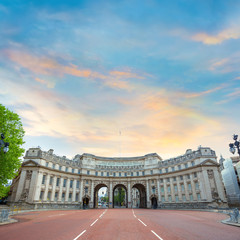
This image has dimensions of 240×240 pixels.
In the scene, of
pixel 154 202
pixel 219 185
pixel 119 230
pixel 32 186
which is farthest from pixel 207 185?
pixel 32 186

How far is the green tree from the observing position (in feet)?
76.7

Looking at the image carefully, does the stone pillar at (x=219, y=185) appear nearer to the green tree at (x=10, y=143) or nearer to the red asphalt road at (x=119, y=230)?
A: the red asphalt road at (x=119, y=230)

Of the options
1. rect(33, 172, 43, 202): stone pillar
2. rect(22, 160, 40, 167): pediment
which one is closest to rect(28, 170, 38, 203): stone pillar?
rect(33, 172, 43, 202): stone pillar

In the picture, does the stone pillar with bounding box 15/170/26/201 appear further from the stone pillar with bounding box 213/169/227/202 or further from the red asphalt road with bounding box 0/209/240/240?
the stone pillar with bounding box 213/169/227/202

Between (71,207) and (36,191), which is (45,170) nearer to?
(36,191)

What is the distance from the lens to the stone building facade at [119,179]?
158 ft

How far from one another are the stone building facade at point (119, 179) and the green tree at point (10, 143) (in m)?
26.0

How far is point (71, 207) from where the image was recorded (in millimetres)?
56125

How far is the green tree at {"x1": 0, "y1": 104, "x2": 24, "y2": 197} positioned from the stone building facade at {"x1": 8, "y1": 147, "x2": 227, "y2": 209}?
2597 cm

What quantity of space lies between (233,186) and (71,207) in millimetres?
55056

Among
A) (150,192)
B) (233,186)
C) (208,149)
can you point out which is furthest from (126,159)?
(233,186)

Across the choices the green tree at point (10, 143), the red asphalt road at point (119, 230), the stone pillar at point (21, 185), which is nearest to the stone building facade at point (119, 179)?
the stone pillar at point (21, 185)

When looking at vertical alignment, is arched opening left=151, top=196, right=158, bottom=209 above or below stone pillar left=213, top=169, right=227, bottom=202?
below

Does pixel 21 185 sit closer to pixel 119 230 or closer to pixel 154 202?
pixel 119 230
